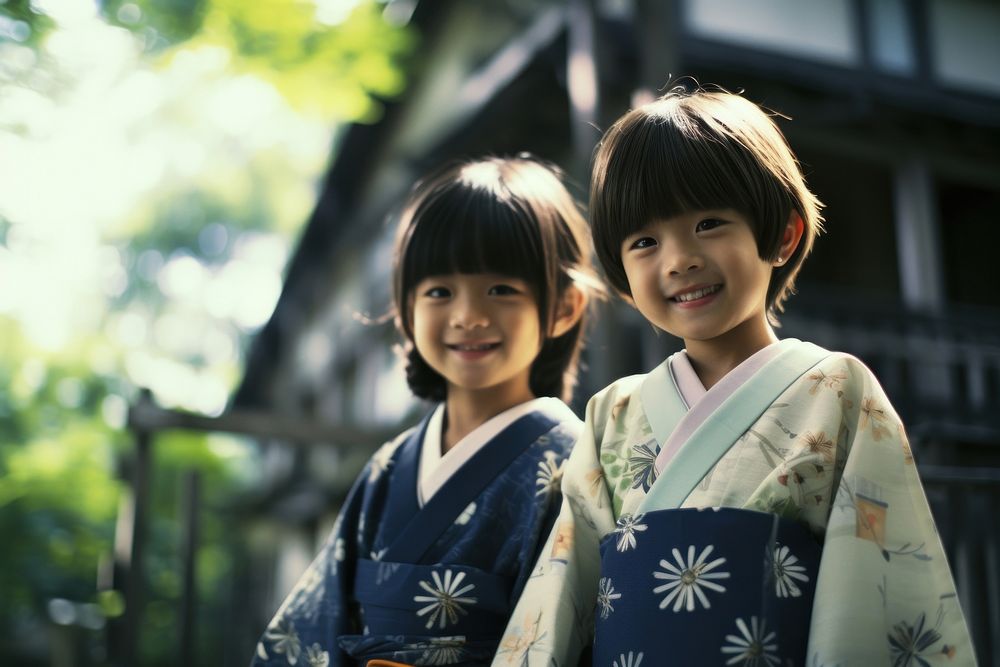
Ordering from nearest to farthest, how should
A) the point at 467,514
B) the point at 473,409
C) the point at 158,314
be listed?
the point at 467,514, the point at 473,409, the point at 158,314

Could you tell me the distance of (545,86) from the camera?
314 inches

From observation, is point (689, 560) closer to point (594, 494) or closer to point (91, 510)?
point (594, 494)

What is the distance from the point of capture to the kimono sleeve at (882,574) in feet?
5.10

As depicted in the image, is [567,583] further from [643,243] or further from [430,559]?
[643,243]

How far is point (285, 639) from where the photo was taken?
2.40 m

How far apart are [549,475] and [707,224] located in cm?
71

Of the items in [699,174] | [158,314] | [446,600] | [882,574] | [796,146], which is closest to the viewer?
[882,574]

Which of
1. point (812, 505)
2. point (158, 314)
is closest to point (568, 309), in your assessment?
point (812, 505)

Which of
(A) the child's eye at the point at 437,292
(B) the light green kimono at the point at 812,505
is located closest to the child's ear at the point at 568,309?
(A) the child's eye at the point at 437,292

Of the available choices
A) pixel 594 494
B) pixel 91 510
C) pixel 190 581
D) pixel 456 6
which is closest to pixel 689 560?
pixel 594 494

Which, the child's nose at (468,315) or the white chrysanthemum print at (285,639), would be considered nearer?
the child's nose at (468,315)

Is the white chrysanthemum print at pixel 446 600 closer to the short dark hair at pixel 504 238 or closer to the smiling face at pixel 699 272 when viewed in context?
the short dark hair at pixel 504 238

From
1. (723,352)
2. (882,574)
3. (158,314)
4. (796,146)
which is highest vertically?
(158,314)

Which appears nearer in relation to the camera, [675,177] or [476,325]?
[675,177]
